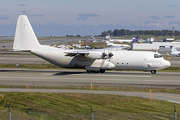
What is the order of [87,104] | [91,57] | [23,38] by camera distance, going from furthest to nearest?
[23,38] < [91,57] < [87,104]

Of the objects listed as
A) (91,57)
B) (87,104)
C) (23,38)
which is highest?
(23,38)

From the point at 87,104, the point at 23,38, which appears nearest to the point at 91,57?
the point at 23,38

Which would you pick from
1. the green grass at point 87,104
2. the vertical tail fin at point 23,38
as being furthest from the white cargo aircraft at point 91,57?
the green grass at point 87,104

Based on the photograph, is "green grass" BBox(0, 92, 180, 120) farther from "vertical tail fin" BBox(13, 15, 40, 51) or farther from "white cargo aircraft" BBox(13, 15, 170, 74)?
"vertical tail fin" BBox(13, 15, 40, 51)

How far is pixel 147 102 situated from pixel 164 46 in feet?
402

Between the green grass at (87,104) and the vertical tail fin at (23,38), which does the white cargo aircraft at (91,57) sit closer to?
the vertical tail fin at (23,38)

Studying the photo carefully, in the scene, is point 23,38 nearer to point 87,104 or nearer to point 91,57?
point 91,57

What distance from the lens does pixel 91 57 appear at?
42.2 metres

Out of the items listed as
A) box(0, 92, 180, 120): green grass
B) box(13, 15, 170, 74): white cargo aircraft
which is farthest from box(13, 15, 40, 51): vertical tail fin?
box(0, 92, 180, 120): green grass

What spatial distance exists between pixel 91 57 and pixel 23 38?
42.7ft

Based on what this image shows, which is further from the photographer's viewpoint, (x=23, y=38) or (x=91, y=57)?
(x=23, y=38)

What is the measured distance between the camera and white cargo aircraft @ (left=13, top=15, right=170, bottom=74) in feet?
139

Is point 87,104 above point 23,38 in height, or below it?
below

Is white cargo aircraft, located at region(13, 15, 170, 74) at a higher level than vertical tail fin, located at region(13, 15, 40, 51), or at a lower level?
lower
